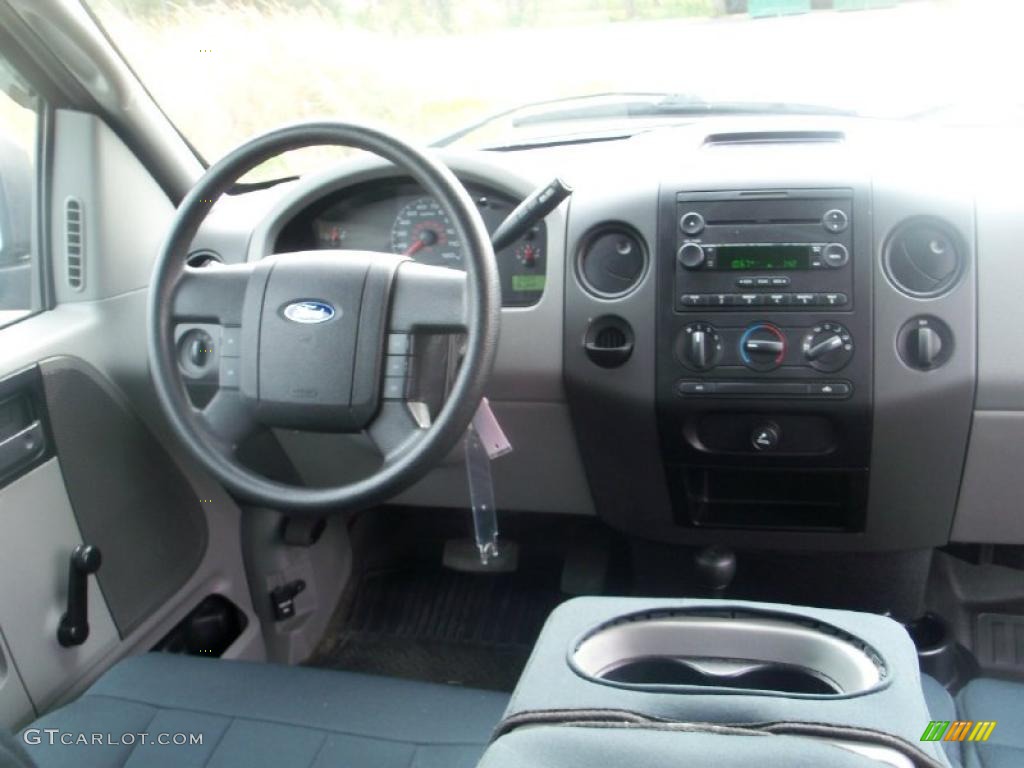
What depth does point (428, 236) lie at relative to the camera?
1.96 metres

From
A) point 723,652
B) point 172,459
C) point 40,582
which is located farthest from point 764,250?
point 40,582

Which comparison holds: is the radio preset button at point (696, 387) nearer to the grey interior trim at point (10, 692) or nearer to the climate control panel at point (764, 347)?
the climate control panel at point (764, 347)

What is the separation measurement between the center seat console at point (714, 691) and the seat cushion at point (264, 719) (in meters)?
0.35

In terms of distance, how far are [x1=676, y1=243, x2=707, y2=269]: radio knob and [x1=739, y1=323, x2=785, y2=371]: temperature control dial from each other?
15cm

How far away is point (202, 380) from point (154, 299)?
0.34m

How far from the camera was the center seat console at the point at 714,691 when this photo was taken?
1001mm

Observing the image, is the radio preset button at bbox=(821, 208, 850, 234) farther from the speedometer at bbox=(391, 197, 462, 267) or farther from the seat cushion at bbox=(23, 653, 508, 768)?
the seat cushion at bbox=(23, 653, 508, 768)

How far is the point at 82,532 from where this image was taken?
1.78m

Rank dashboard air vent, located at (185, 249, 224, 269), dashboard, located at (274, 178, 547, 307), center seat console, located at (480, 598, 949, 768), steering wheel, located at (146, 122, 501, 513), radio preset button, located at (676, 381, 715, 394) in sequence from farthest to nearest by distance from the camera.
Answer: dashboard air vent, located at (185, 249, 224, 269)
dashboard, located at (274, 178, 547, 307)
radio preset button, located at (676, 381, 715, 394)
steering wheel, located at (146, 122, 501, 513)
center seat console, located at (480, 598, 949, 768)

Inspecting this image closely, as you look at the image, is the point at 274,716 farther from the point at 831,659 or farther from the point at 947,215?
the point at 947,215

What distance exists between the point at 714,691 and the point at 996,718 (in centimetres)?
72

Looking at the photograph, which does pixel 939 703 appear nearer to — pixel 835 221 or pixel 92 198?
pixel 835 221

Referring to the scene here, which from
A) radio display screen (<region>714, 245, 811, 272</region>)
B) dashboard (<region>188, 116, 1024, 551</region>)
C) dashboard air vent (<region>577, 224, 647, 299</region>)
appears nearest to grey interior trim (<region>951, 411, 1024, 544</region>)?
dashboard (<region>188, 116, 1024, 551</region>)

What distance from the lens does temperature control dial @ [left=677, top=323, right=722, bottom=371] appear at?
1.80 metres
